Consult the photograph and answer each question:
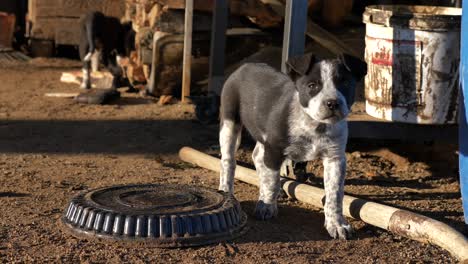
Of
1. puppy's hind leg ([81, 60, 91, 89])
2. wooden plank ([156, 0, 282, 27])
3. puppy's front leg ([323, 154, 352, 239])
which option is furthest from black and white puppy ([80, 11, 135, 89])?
puppy's front leg ([323, 154, 352, 239])

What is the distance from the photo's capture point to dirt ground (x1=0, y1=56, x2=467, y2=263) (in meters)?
5.11

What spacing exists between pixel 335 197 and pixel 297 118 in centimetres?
54

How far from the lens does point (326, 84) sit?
5.25 m

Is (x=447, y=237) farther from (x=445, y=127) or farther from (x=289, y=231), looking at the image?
(x=445, y=127)

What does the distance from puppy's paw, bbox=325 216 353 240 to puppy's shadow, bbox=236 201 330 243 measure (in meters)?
0.05

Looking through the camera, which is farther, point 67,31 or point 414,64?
point 67,31

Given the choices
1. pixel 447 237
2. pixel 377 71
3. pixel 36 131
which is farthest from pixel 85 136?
pixel 447 237

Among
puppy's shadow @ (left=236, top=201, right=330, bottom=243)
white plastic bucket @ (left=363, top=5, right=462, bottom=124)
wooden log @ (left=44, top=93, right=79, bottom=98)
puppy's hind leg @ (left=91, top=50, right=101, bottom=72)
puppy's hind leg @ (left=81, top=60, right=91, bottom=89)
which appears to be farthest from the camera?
puppy's hind leg @ (left=91, top=50, right=101, bottom=72)

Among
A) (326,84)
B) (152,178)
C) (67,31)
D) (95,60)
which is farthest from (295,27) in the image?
(67,31)

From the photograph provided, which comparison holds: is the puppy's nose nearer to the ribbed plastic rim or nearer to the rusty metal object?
the ribbed plastic rim

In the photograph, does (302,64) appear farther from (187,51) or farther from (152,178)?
(187,51)

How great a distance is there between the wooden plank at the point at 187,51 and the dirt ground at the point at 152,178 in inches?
10.6

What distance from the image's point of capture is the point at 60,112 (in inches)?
383

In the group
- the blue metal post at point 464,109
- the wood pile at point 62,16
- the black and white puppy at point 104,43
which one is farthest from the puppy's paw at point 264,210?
the wood pile at point 62,16
